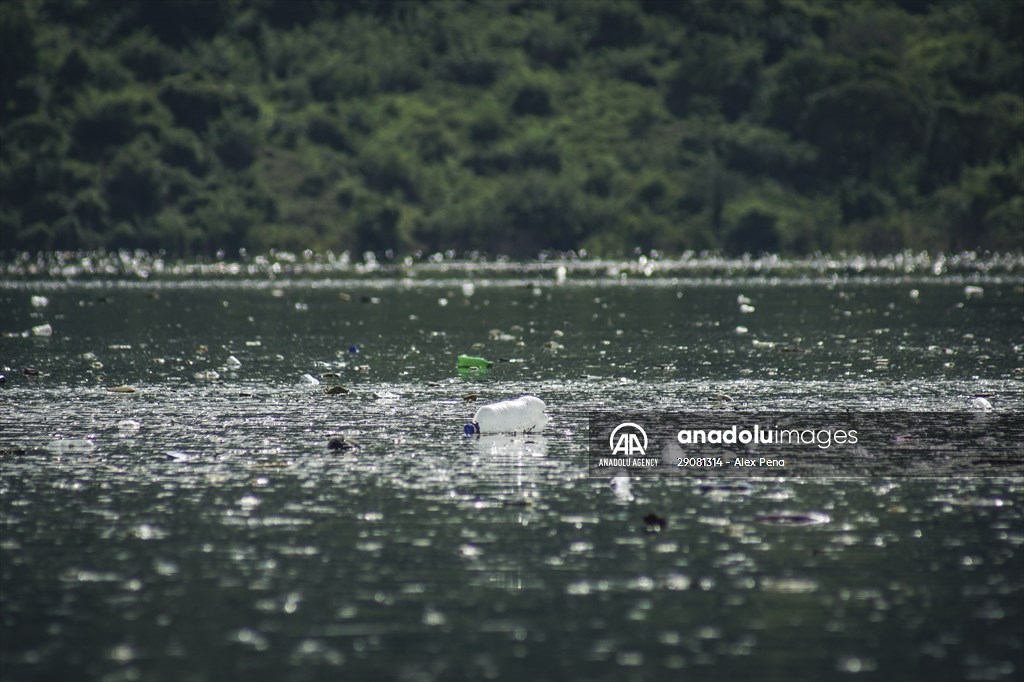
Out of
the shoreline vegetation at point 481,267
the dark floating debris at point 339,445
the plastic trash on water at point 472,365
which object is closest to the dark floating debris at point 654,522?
the dark floating debris at point 339,445

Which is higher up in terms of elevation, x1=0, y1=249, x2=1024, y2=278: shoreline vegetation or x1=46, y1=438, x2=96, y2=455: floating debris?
x1=46, y1=438, x2=96, y2=455: floating debris

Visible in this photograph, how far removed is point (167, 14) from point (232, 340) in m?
141

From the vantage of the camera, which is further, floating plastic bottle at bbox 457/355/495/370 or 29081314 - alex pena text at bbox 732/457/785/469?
floating plastic bottle at bbox 457/355/495/370

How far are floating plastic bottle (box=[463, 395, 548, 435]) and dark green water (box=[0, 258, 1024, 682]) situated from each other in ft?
1.40

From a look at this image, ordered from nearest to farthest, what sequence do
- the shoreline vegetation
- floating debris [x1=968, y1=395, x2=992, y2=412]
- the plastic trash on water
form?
1. floating debris [x1=968, y1=395, x2=992, y2=412]
2. the plastic trash on water
3. the shoreline vegetation

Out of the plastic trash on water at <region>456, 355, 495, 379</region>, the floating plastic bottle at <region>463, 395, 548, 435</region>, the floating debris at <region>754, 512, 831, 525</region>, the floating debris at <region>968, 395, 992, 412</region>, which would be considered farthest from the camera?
the plastic trash on water at <region>456, 355, 495, 379</region>

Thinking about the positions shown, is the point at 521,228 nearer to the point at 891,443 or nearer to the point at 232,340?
the point at 232,340

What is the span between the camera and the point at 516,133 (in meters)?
170

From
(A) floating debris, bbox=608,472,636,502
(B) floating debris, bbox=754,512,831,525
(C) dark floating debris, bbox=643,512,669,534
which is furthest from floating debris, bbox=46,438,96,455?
(B) floating debris, bbox=754,512,831,525

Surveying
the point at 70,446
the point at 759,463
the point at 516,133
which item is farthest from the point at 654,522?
the point at 516,133

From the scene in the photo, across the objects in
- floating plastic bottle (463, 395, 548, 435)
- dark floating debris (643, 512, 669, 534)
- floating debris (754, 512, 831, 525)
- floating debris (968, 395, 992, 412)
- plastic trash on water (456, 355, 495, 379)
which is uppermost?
dark floating debris (643, 512, 669, 534)

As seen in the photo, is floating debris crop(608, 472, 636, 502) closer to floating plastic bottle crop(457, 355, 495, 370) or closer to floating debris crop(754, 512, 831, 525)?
floating debris crop(754, 512, 831, 525)

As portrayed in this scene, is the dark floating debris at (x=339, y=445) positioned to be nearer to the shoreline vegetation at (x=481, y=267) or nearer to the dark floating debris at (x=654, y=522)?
the dark floating debris at (x=654, y=522)

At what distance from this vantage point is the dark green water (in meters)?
12.1
